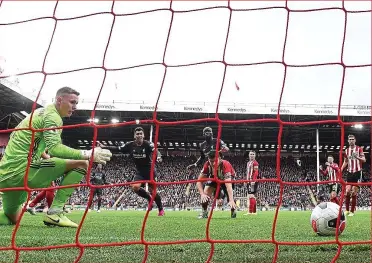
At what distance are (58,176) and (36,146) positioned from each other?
37 centimetres

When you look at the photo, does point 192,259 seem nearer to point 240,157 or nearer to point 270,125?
point 270,125

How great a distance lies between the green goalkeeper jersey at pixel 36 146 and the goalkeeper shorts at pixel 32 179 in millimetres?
67

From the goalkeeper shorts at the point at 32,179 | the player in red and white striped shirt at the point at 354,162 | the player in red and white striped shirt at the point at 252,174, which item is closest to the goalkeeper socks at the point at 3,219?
the goalkeeper shorts at the point at 32,179

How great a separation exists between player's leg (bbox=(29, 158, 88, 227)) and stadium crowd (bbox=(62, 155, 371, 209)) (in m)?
18.3

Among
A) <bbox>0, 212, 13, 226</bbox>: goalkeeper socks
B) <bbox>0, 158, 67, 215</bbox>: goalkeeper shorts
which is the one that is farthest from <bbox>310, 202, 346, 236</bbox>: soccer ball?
<bbox>0, 212, 13, 226</bbox>: goalkeeper socks

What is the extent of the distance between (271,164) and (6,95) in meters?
20.2

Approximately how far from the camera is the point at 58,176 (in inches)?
177

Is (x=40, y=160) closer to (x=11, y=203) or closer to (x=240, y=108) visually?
(x=11, y=203)

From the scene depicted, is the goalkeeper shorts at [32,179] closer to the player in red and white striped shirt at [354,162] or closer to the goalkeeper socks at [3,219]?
the goalkeeper socks at [3,219]

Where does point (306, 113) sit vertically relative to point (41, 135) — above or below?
above

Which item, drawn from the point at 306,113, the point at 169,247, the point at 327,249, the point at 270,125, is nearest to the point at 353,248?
the point at 327,249

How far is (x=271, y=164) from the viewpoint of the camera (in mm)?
33875

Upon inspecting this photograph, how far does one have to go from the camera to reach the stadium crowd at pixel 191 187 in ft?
84.4

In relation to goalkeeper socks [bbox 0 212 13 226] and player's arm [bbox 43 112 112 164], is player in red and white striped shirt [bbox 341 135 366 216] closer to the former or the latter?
player's arm [bbox 43 112 112 164]
